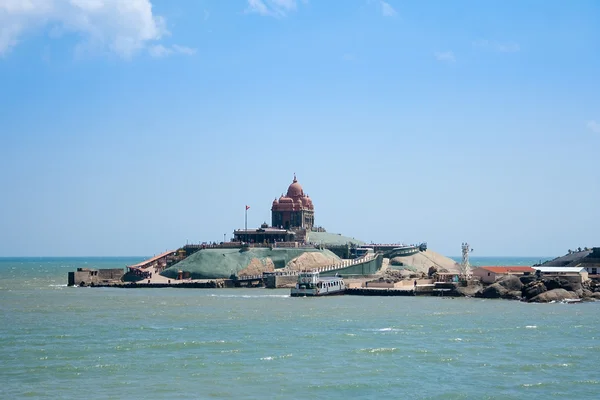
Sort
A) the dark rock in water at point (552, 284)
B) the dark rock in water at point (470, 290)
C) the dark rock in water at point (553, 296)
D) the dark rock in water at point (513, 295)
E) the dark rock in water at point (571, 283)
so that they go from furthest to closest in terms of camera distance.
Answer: the dark rock in water at point (470, 290), the dark rock in water at point (513, 295), the dark rock in water at point (571, 283), the dark rock in water at point (552, 284), the dark rock in water at point (553, 296)

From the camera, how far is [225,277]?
13650 centimetres

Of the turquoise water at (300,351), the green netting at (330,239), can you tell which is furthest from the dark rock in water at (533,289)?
the green netting at (330,239)

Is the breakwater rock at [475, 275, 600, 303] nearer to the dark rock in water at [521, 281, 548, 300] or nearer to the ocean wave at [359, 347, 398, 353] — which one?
the dark rock in water at [521, 281, 548, 300]

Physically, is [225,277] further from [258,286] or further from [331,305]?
[331,305]

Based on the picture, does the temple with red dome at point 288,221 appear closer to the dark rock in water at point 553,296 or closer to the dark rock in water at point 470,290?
the dark rock in water at point 470,290

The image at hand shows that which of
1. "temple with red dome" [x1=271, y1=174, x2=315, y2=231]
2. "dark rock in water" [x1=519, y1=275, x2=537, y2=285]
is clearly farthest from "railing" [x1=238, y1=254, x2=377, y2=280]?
"dark rock in water" [x1=519, y1=275, x2=537, y2=285]

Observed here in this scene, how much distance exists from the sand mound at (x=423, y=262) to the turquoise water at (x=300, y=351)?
2584 inches

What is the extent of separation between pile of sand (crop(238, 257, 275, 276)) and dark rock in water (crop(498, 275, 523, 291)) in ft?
146

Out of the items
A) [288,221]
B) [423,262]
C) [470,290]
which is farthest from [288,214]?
[470,290]

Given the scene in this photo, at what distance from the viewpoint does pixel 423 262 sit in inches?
6585

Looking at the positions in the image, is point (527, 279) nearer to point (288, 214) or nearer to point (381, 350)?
point (381, 350)

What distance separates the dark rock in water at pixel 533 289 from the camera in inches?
3920

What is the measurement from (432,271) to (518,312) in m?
50.0

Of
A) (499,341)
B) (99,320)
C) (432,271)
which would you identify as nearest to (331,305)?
(99,320)
